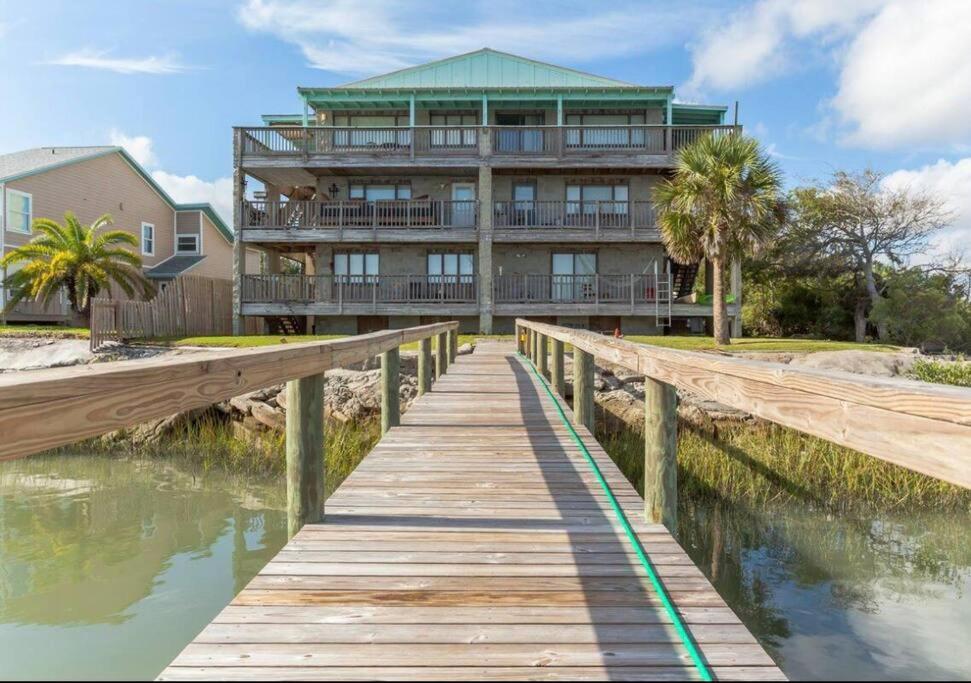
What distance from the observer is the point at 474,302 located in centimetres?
2220

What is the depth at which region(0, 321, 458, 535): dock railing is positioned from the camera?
1.39m

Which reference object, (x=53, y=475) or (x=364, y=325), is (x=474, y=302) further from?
(x=53, y=475)

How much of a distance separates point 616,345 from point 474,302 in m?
17.9

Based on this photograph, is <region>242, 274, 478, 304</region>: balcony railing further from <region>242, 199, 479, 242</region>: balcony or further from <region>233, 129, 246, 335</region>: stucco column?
<region>242, 199, 479, 242</region>: balcony

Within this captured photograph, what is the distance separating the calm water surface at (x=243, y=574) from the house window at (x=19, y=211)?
19531 mm

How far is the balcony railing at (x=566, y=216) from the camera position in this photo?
2220cm

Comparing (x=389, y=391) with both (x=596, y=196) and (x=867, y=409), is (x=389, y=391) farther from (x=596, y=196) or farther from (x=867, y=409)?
(x=596, y=196)

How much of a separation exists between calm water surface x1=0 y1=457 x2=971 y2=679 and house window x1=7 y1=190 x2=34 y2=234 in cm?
1953

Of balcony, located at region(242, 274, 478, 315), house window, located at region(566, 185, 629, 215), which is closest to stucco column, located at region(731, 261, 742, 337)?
house window, located at region(566, 185, 629, 215)

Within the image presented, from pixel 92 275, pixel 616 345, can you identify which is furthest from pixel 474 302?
pixel 616 345

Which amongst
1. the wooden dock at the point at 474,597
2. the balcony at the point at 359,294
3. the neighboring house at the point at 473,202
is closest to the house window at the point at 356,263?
the neighboring house at the point at 473,202

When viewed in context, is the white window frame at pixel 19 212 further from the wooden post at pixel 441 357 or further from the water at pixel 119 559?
the wooden post at pixel 441 357

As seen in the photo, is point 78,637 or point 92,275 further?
point 92,275

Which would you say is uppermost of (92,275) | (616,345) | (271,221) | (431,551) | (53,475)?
(271,221)
